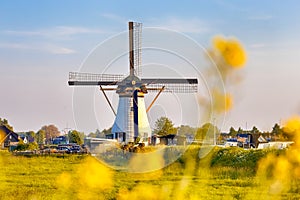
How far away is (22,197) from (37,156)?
58.8 ft

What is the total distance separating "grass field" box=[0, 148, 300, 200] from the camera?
16141 millimetres

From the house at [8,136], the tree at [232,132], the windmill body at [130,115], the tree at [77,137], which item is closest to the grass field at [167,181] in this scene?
the tree at [77,137]

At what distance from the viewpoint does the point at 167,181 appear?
65.1 feet

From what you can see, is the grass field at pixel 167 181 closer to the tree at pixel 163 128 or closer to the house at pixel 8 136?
the tree at pixel 163 128

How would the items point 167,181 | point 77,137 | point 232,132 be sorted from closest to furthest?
point 167,181
point 77,137
point 232,132

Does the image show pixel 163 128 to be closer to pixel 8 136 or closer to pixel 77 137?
pixel 77 137

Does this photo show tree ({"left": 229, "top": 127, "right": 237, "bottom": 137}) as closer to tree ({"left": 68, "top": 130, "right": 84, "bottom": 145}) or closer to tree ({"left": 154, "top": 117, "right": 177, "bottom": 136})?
tree ({"left": 68, "top": 130, "right": 84, "bottom": 145})

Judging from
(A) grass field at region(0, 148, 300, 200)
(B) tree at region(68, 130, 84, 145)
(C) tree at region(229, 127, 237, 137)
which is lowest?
(A) grass field at region(0, 148, 300, 200)

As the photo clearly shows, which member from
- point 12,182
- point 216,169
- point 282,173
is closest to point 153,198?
point 282,173

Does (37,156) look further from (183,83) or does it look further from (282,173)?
(282,173)

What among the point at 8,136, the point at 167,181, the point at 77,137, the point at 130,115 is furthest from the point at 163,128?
the point at 8,136

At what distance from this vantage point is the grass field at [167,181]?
53.0 ft

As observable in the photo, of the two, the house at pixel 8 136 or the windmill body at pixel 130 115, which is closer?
the windmill body at pixel 130 115

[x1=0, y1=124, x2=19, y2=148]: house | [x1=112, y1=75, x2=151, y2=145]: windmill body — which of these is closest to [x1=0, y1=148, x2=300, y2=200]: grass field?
[x1=112, y1=75, x2=151, y2=145]: windmill body
